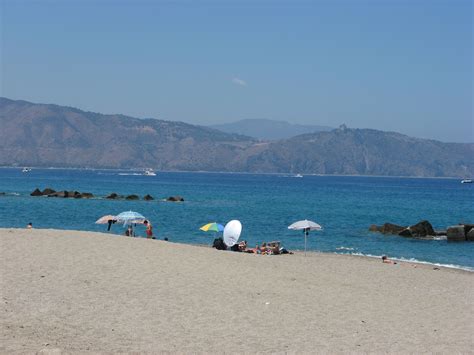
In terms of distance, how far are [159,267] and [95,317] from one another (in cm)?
563

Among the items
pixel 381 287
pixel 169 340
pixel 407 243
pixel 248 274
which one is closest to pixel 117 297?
pixel 169 340

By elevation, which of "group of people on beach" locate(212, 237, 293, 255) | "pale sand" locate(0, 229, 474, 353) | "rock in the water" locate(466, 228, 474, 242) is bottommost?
"rock in the water" locate(466, 228, 474, 242)

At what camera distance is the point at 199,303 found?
15539 mm

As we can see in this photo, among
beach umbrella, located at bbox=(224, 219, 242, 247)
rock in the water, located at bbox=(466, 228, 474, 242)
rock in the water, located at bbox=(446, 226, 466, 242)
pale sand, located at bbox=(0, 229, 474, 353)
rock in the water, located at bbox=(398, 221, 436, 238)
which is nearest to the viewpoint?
pale sand, located at bbox=(0, 229, 474, 353)

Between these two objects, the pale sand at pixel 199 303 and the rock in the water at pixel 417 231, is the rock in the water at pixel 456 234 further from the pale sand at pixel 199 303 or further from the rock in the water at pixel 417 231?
the pale sand at pixel 199 303

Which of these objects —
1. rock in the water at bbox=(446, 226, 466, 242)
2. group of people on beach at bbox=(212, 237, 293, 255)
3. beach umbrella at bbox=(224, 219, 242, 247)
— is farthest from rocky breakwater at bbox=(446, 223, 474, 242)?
beach umbrella at bbox=(224, 219, 242, 247)

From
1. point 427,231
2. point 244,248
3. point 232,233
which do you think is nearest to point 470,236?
point 427,231

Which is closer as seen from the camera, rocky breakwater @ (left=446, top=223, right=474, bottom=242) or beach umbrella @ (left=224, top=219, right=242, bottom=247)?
beach umbrella @ (left=224, top=219, right=242, bottom=247)

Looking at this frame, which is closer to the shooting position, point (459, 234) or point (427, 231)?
point (459, 234)

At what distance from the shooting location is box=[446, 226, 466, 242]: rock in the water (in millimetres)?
43156

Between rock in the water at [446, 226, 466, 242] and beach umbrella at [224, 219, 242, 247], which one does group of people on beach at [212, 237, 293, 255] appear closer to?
beach umbrella at [224, 219, 242, 247]

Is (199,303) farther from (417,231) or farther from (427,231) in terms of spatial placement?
(427,231)

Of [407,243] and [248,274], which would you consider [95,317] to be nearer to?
[248,274]

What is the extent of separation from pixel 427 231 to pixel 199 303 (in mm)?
32459
